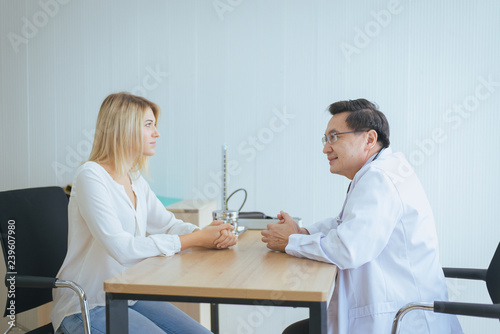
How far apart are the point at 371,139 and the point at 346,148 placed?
0.09 metres

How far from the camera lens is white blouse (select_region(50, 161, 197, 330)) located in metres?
1.62

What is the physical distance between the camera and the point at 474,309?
1.33m

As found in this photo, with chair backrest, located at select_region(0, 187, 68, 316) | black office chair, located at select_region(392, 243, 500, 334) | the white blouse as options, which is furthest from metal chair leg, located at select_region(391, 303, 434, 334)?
chair backrest, located at select_region(0, 187, 68, 316)

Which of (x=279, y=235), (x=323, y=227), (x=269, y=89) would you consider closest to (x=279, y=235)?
(x=279, y=235)

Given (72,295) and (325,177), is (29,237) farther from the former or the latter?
(325,177)

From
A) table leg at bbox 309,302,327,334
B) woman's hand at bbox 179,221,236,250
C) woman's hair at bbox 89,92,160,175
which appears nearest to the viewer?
table leg at bbox 309,302,327,334

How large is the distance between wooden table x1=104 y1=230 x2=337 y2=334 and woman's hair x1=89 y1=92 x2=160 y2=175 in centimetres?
46

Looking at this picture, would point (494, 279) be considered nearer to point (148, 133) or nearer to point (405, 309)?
point (405, 309)

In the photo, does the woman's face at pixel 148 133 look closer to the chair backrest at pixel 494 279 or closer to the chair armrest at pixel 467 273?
the chair armrest at pixel 467 273

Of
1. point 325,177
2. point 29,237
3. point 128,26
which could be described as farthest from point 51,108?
point 325,177

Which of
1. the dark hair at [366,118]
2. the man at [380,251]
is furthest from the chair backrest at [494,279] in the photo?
the dark hair at [366,118]

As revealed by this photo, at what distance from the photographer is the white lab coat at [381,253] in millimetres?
1485

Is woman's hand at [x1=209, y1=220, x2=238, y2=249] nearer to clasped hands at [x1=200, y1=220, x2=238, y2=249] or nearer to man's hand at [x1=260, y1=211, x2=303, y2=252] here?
clasped hands at [x1=200, y1=220, x2=238, y2=249]

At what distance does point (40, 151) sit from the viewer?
3.24 m
